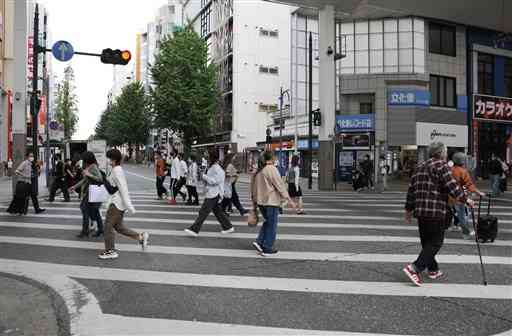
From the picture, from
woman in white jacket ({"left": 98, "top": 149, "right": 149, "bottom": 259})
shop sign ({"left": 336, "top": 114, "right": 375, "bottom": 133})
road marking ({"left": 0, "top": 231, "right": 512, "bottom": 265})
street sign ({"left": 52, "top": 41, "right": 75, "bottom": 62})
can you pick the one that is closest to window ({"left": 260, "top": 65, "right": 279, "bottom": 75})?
shop sign ({"left": 336, "top": 114, "right": 375, "bottom": 133})

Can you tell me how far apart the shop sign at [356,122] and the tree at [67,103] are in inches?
1706

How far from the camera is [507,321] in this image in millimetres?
4414

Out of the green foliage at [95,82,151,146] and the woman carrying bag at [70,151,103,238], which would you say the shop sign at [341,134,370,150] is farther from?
the green foliage at [95,82,151,146]

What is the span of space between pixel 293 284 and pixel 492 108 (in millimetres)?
31360

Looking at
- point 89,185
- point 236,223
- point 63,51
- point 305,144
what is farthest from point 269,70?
point 89,185

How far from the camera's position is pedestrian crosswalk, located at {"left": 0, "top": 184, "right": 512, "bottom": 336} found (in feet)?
14.2

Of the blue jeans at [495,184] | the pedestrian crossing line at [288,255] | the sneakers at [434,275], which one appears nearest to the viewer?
the sneakers at [434,275]

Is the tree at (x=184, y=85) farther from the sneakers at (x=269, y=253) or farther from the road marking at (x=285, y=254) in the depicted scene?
the sneakers at (x=269, y=253)

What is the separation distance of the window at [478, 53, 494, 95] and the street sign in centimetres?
2639

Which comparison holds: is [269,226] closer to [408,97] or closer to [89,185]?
[89,185]

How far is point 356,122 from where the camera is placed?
2995 centimetres

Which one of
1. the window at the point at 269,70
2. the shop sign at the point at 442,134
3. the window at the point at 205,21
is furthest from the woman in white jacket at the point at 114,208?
the window at the point at 205,21

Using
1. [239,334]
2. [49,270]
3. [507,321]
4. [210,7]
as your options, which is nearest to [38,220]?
[49,270]

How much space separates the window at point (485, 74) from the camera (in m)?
32.6
